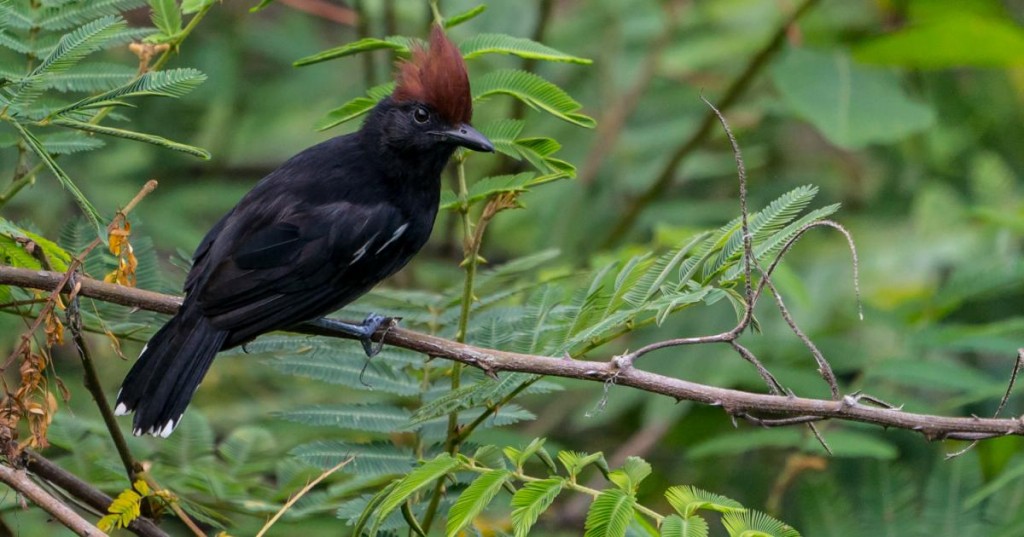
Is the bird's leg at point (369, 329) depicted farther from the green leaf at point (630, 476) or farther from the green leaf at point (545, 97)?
the green leaf at point (630, 476)

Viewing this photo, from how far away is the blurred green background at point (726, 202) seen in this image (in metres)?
4.08

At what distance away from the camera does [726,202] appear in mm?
6078

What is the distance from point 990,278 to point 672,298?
2.01m

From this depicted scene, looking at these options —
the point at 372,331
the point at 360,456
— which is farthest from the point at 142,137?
the point at 360,456

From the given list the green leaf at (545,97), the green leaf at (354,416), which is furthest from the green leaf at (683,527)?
the green leaf at (545,97)

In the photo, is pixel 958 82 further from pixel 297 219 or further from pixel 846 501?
pixel 297 219

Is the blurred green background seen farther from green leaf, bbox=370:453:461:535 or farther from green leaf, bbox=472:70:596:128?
green leaf, bbox=370:453:461:535

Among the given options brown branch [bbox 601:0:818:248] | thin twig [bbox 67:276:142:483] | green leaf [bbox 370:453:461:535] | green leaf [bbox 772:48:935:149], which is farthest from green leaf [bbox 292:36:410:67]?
brown branch [bbox 601:0:818:248]

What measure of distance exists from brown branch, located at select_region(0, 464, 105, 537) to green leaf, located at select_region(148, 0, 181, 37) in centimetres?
130

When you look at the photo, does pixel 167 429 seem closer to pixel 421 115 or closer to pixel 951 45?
pixel 421 115

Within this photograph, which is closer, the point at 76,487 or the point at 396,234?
the point at 76,487

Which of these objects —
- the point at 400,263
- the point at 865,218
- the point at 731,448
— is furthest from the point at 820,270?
the point at 400,263

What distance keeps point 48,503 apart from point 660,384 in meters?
1.23

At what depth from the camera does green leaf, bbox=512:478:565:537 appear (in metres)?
2.32
